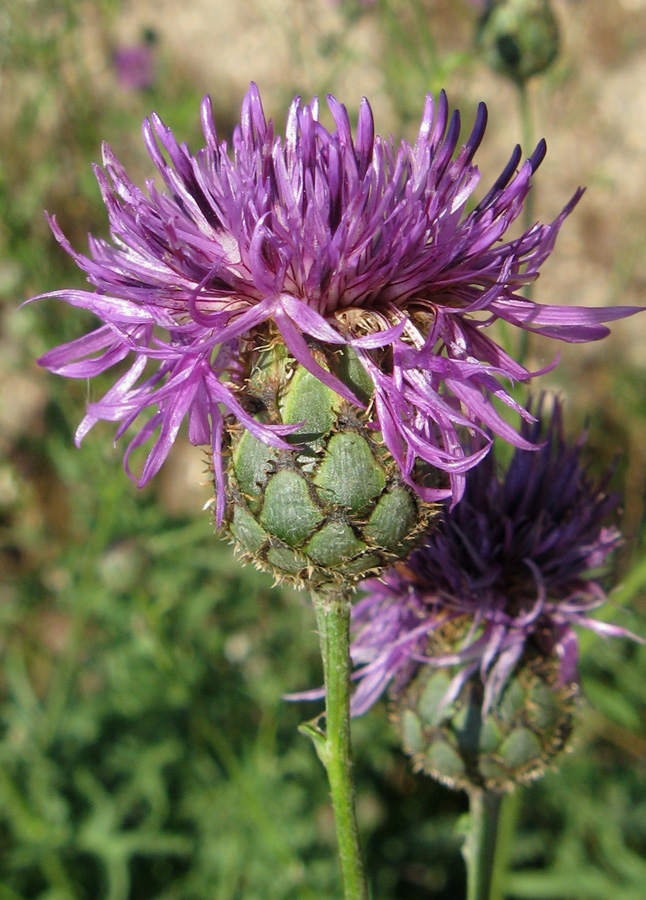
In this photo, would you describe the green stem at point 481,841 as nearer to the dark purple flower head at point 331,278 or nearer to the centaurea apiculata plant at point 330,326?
the centaurea apiculata plant at point 330,326

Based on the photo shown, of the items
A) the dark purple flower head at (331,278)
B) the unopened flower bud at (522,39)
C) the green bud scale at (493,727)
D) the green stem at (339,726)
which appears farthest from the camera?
the unopened flower bud at (522,39)

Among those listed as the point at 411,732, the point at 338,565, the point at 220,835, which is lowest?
the point at 220,835

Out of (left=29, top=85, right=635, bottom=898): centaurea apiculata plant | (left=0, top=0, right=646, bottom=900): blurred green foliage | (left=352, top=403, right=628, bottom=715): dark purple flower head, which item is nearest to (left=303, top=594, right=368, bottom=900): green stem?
(left=29, top=85, right=635, bottom=898): centaurea apiculata plant

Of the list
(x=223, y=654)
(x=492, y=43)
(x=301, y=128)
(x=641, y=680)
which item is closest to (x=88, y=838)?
(x=223, y=654)

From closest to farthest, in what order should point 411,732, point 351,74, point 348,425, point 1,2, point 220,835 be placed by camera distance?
point 348,425 → point 411,732 → point 220,835 → point 1,2 → point 351,74

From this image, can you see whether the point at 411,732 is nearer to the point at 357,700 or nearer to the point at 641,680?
the point at 357,700

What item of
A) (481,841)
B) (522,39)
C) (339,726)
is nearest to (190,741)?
(481,841)

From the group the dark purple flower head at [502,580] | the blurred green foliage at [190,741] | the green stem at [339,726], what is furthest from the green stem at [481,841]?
the blurred green foliage at [190,741]

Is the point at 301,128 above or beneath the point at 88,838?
above
